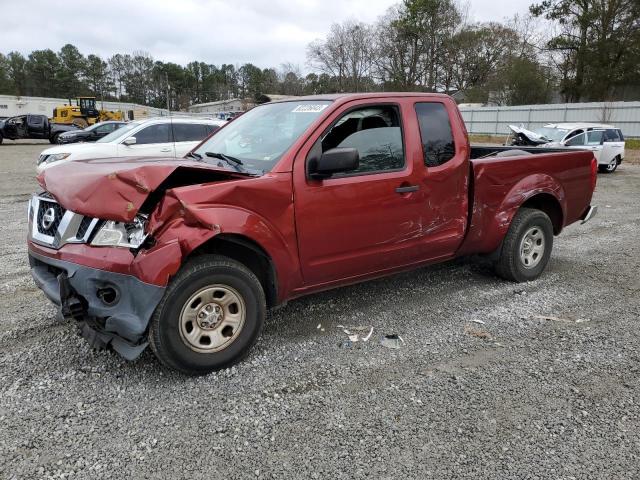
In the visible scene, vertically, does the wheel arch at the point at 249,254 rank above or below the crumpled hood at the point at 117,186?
below

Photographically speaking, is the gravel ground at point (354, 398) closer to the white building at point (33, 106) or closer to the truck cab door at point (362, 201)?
the truck cab door at point (362, 201)

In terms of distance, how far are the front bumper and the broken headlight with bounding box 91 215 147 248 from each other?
182 millimetres

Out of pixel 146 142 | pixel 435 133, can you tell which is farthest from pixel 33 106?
pixel 435 133

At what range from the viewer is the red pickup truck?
2.95 metres

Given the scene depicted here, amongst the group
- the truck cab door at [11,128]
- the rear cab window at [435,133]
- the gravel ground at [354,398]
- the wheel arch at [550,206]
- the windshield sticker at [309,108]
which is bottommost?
the gravel ground at [354,398]

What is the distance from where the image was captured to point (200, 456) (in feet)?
8.21

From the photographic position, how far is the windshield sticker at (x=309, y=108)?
381cm

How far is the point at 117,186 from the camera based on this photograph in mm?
2906

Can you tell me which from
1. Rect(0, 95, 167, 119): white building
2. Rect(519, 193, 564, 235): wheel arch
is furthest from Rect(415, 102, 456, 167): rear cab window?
Rect(0, 95, 167, 119): white building

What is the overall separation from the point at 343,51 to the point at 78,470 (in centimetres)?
5838

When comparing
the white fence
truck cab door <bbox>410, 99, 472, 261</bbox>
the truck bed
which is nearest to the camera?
truck cab door <bbox>410, 99, 472, 261</bbox>

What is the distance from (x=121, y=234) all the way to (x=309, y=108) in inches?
70.7

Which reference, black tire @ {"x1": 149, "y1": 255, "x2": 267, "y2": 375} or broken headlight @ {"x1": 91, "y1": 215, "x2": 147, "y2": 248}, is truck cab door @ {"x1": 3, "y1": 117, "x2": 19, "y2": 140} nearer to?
broken headlight @ {"x1": 91, "y1": 215, "x2": 147, "y2": 248}

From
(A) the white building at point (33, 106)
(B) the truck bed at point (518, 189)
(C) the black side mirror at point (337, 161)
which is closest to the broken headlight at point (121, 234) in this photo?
(C) the black side mirror at point (337, 161)
